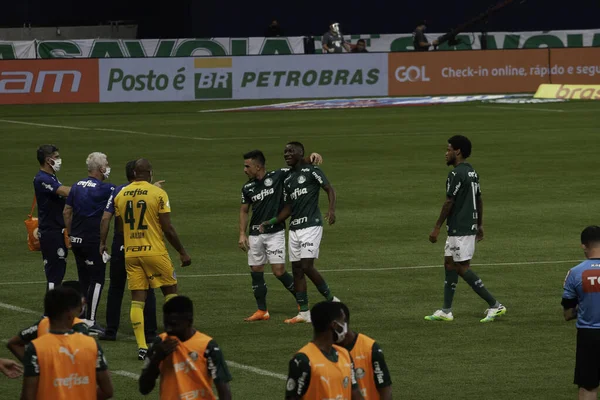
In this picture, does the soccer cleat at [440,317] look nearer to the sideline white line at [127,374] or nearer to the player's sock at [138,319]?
the player's sock at [138,319]

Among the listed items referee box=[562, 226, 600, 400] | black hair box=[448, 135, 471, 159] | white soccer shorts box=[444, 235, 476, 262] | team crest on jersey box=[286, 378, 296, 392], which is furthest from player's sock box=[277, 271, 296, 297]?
team crest on jersey box=[286, 378, 296, 392]

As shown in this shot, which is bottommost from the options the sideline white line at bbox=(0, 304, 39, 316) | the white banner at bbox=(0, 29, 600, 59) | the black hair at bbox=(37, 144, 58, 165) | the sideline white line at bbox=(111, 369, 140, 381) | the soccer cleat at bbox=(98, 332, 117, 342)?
the sideline white line at bbox=(111, 369, 140, 381)

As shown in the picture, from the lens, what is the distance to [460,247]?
48.4 ft

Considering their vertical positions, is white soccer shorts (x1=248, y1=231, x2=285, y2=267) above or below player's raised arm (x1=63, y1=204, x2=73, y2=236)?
below

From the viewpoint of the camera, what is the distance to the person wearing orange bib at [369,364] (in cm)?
830

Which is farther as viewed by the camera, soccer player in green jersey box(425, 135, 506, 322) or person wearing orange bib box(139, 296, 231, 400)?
soccer player in green jersey box(425, 135, 506, 322)

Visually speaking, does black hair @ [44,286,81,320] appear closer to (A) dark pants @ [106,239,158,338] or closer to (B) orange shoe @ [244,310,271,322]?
(A) dark pants @ [106,239,158,338]

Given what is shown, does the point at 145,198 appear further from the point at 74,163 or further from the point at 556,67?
the point at 556,67

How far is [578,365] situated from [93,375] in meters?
4.06

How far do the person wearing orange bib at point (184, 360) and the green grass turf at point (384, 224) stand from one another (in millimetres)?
3555

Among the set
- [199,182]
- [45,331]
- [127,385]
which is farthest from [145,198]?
[199,182]

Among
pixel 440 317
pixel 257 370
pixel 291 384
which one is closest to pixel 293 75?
pixel 440 317

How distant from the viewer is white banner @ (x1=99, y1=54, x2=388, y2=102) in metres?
48.0

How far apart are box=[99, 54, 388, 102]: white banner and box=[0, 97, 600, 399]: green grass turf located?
1616 mm
